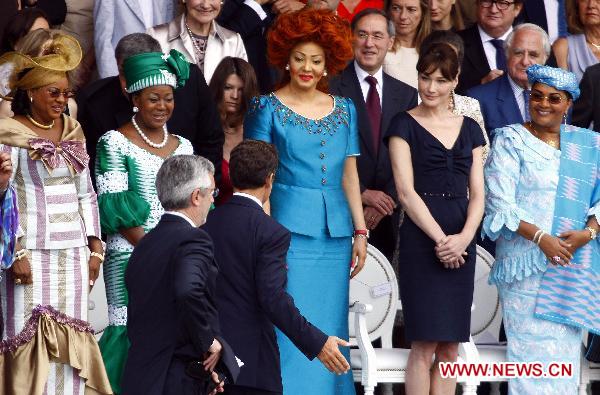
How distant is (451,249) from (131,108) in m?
1.85

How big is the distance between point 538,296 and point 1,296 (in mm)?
2927

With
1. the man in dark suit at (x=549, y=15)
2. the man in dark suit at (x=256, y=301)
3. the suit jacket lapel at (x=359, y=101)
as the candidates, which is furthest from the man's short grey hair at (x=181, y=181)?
the man in dark suit at (x=549, y=15)

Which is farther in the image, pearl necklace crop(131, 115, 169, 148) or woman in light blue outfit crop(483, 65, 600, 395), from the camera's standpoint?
woman in light blue outfit crop(483, 65, 600, 395)

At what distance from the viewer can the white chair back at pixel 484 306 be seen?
8461 millimetres

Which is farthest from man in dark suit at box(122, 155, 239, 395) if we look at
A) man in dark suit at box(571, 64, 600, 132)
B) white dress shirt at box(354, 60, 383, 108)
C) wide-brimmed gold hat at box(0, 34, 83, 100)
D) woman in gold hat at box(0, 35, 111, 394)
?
man in dark suit at box(571, 64, 600, 132)

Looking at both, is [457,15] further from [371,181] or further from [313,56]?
[313,56]

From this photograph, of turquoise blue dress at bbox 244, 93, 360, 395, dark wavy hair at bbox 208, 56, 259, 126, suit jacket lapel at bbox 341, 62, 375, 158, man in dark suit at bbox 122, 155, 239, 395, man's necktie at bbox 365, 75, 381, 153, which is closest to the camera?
man in dark suit at bbox 122, 155, 239, 395

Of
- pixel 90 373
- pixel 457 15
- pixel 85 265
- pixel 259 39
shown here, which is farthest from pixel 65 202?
pixel 457 15

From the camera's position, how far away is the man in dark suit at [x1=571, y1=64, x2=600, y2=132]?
30.7ft

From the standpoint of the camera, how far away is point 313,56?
7.66m

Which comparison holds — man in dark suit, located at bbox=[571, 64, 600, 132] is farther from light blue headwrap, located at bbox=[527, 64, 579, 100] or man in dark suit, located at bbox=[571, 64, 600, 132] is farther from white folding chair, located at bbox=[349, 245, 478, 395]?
white folding chair, located at bbox=[349, 245, 478, 395]

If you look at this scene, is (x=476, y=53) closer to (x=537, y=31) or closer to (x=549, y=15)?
(x=537, y=31)

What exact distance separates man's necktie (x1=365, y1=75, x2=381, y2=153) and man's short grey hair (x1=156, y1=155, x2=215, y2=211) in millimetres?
3141

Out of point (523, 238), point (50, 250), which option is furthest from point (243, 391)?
point (523, 238)
